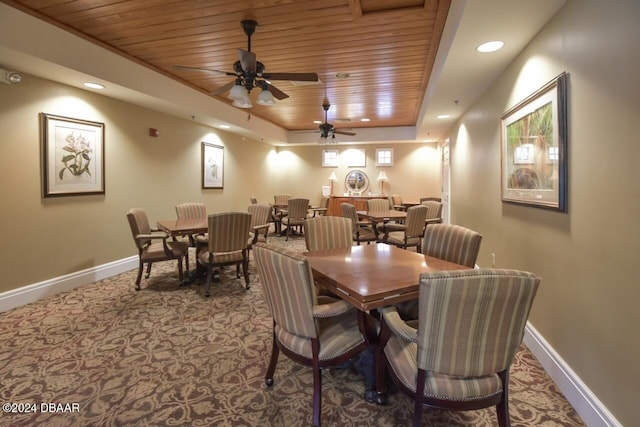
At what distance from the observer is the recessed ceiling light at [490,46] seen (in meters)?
2.45

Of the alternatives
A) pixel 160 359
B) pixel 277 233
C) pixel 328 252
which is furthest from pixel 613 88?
pixel 277 233

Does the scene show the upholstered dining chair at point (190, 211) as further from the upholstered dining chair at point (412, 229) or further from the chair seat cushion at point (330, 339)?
the chair seat cushion at point (330, 339)

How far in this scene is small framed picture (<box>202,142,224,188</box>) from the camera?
19.5ft

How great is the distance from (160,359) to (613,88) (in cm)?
320

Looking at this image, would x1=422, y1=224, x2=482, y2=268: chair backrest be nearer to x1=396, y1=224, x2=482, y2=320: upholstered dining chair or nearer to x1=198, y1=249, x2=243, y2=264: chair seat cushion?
x1=396, y1=224, x2=482, y2=320: upholstered dining chair

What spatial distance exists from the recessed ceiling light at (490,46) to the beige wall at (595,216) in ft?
0.73

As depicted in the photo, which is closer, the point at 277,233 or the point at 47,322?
the point at 47,322

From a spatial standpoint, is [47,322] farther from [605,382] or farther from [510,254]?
[510,254]

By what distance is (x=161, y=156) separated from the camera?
16.4ft

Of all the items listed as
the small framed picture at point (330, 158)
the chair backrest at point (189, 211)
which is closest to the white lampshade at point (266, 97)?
the chair backrest at point (189, 211)

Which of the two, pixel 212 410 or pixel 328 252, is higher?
pixel 328 252

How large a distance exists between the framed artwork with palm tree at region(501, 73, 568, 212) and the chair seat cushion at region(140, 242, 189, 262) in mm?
3669

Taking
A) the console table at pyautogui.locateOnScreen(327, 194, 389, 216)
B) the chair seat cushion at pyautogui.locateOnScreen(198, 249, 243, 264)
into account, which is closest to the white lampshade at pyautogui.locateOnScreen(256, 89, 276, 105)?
the chair seat cushion at pyautogui.locateOnScreen(198, 249, 243, 264)

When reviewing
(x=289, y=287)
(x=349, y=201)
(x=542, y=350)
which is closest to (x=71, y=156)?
(x=289, y=287)
